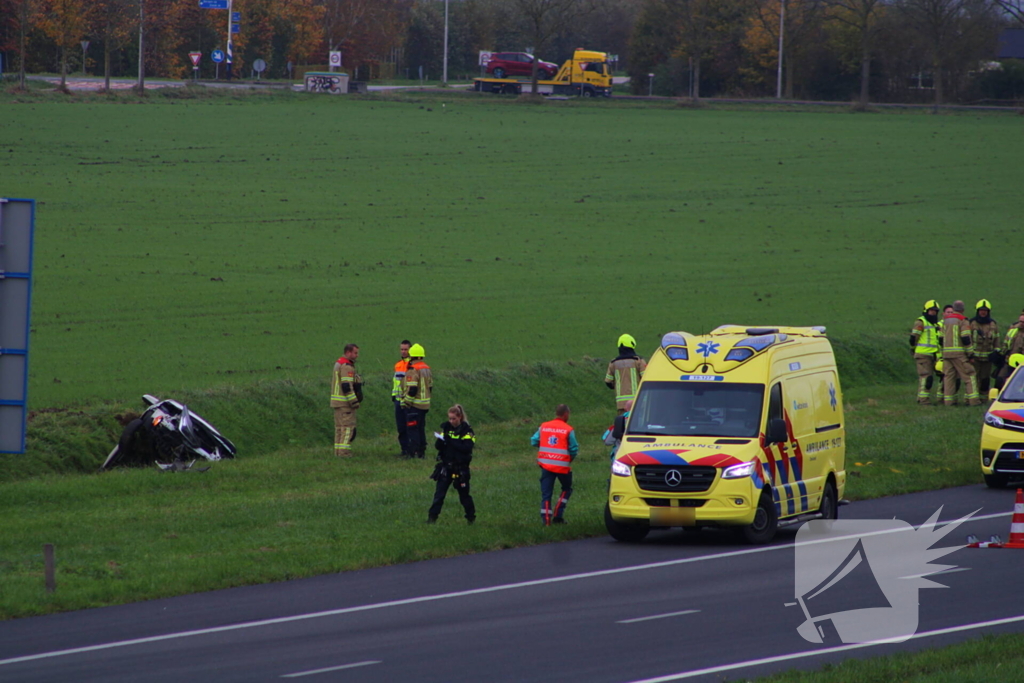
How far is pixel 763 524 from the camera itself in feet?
53.9

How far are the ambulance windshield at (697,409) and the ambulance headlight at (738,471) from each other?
1.72 feet

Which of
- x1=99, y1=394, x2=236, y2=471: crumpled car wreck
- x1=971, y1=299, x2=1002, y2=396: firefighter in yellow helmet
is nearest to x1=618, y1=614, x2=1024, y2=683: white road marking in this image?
x1=99, y1=394, x2=236, y2=471: crumpled car wreck

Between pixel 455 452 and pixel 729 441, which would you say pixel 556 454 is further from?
pixel 729 441

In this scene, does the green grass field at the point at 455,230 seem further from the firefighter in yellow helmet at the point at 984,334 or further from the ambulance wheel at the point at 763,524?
the ambulance wheel at the point at 763,524

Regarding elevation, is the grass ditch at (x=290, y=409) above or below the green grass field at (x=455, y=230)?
below

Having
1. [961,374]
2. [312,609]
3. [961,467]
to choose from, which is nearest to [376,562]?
[312,609]

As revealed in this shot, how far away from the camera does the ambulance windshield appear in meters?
16.5

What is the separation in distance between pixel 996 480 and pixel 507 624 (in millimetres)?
10976

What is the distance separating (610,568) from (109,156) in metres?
50.4

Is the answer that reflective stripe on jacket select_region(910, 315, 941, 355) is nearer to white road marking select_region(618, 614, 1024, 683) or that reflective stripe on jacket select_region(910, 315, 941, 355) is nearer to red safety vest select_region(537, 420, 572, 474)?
red safety vest select_region(537, 420, 572, 474)

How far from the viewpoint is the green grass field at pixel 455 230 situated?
33.1 m

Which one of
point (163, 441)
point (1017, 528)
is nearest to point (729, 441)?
point (1017, 528)

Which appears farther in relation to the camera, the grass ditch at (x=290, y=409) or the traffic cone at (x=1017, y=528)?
the grass ditch at (x=290, y=409)

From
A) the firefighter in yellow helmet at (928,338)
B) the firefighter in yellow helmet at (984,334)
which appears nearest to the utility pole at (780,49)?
the firefighter in yellow helmet at (928,338)
